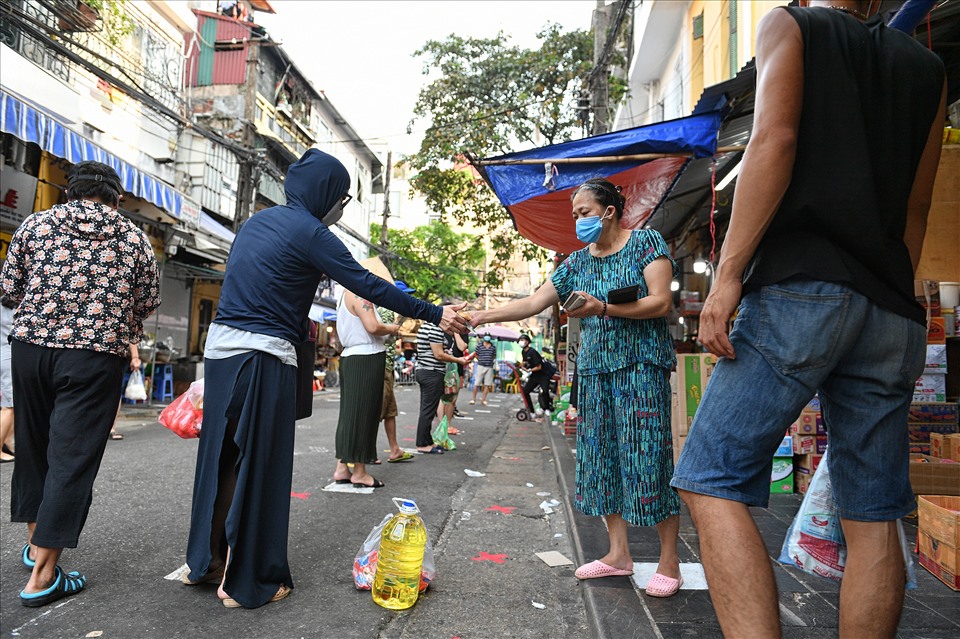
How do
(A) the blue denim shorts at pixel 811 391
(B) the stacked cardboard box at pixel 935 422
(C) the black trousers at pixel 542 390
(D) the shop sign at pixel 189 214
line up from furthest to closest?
1. (C) the black trousers at pixel 542 390
2. (D) the shop sign at pixel 189 214
3. (B) the stacked cardboard box at pixel 935 422
4. (A) the blue denim shorts at pixel 811 391

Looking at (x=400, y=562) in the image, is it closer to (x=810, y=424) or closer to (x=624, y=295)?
(x=624, y=295)

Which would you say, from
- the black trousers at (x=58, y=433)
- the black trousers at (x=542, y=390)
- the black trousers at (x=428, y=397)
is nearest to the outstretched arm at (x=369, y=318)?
the black trousers at (x=58, y=433)

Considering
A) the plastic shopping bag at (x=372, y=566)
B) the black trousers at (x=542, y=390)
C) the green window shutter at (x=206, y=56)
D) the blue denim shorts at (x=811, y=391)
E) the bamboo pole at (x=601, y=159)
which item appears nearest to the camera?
the blue denim shorts at (x=811, y=391)

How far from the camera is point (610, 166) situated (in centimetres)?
536

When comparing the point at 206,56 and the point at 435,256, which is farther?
the point at 435,256

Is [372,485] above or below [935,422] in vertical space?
below

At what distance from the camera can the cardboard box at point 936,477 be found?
372 cm

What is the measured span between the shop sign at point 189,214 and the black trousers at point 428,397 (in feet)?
21.3

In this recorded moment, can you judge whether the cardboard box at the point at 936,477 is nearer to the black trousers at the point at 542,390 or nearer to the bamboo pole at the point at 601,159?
the bamboo pole at the point at 601,159

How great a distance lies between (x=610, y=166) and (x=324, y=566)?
12.7 feet

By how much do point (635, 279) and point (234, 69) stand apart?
909 inches

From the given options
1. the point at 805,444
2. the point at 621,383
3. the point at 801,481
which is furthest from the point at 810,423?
the point at 621,383

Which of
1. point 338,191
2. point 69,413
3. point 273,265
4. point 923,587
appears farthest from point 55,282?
point 923,587

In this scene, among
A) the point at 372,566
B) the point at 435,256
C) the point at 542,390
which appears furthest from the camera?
the point at 435,256
